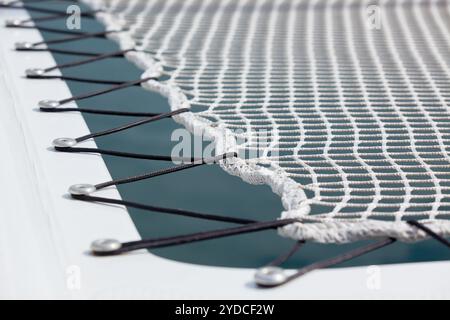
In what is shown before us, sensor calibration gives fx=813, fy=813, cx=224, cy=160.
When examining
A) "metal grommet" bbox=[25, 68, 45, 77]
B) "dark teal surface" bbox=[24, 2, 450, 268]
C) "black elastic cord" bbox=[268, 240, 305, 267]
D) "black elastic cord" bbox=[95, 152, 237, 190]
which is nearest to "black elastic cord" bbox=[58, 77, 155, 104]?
"dark teal surface" bbox=[24, 2, 450, 268]

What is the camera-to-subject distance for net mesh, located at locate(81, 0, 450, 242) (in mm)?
1065

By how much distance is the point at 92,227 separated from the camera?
93 centimetres

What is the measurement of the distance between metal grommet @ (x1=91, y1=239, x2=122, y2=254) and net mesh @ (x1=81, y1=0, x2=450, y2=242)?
19 cm

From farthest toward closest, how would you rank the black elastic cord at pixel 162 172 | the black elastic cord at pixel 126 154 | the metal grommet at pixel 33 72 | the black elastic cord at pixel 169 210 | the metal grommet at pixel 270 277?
the metal grommet at pixel 33 72 → the black elastic cord at pixel 126 154 → the black elastic cord at pixel 162 172 → the black elastic cord at pixel 169 210 → the metal grommet at pixel 270 277

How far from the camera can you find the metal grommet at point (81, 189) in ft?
3.27

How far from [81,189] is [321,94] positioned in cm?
70

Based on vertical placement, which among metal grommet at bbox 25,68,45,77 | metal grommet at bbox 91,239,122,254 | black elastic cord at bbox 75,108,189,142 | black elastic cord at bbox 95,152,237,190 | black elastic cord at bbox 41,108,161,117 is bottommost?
metal grommet at bbox 91,239,122,254

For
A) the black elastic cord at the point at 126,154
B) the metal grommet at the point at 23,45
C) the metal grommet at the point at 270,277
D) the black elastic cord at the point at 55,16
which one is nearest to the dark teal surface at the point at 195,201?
the black elastic cord at the point at 126,154

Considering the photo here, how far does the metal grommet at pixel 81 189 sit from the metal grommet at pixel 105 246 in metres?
0.14

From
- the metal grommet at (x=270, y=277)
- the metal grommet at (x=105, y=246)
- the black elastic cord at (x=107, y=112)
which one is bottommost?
the metal grommet at (x=270, y=277)

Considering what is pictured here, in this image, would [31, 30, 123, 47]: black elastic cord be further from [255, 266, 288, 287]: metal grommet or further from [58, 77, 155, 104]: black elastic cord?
[255, 266, 288, 287]: metal grommet

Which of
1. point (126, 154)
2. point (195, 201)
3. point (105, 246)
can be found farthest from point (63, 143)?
point (105, 246)

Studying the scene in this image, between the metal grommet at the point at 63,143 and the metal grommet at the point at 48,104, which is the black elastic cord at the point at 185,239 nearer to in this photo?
the metal grommet at the point at 63,143

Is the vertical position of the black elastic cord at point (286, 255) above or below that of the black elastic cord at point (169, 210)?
below
